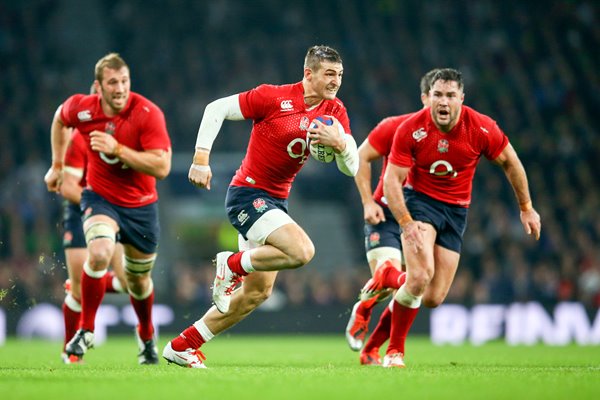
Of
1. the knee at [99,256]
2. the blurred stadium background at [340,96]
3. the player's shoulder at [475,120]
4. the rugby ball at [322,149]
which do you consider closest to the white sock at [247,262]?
the rugby ball at [322,149]

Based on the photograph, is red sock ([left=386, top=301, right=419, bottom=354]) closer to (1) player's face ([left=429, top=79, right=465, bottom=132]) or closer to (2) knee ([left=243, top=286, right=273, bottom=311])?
(2) knee ([left=243, top=286, right=273, bottom=311])

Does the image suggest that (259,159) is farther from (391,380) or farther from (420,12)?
(420,12)

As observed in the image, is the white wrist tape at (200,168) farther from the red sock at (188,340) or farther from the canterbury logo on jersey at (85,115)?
the canterbury logo on jersey at (85,115)

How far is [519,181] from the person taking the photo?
8648 mm

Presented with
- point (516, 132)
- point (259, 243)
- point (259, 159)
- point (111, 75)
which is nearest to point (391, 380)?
point (259, 243)

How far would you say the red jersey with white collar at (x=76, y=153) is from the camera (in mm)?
9914

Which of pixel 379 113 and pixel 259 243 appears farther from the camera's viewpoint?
pixel 379 113

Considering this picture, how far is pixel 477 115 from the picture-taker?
28.5ft

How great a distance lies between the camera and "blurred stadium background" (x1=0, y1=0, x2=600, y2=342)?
18.2 m

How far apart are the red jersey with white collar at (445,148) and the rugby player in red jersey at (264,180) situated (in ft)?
2.18

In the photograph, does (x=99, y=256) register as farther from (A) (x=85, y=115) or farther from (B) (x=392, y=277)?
(B) (x=392, y=277)

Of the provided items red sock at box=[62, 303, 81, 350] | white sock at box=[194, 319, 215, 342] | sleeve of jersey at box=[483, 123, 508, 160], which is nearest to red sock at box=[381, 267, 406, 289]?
sleeve of jersey at box=[483, 123, 508, 160]

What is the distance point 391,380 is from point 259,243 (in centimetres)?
169

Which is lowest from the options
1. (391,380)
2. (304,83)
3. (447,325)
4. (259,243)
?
(447,325)
